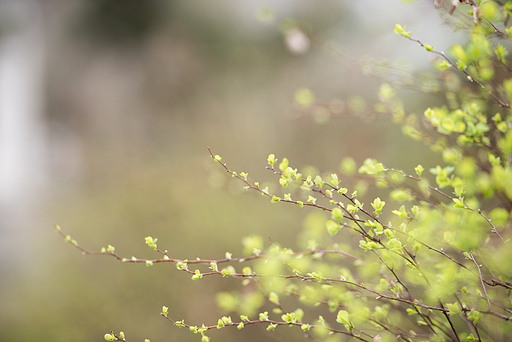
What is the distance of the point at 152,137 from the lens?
227 cm

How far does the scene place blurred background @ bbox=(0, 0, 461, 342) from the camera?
1.79 meters

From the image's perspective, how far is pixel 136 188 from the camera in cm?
207

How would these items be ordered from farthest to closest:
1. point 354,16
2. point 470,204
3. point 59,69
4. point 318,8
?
point 59,69 → point 318,8 → point 354,16 → point 470,204

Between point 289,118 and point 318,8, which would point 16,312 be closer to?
point 289,118

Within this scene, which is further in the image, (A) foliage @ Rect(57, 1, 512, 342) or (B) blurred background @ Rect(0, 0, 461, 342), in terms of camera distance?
(B) blurred background @ Rect(0, 0, 461, 342)

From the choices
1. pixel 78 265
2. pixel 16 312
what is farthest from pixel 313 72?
pixel 16 312

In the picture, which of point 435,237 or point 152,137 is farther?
point 152,137

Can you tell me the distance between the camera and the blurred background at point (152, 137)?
179 centimetres

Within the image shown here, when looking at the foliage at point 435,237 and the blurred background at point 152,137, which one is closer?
the foliage at point 435,237

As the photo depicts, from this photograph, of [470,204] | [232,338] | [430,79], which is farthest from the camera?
[232,338]

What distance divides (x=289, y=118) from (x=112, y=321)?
5.83ft

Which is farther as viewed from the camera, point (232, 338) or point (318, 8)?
point (318, 8)

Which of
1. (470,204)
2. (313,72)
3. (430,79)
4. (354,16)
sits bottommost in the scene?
(470,204)

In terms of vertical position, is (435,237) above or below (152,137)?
below
